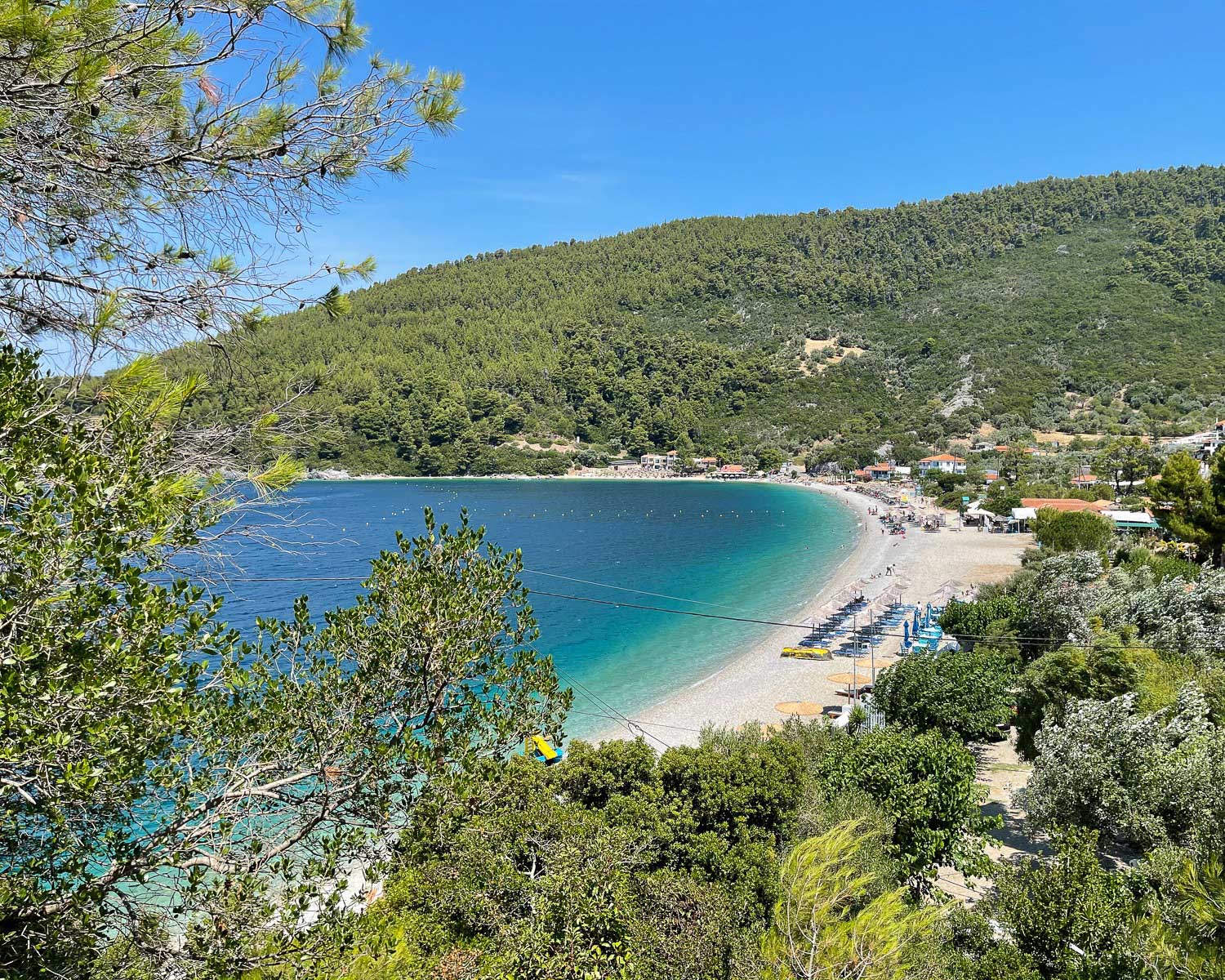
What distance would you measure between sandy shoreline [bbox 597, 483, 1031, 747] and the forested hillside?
4467cm

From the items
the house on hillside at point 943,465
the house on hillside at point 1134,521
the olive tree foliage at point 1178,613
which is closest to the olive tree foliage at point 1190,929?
the olive tree foliage at point 1178,613

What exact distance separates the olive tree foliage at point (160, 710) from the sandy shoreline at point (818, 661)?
12.2 metres

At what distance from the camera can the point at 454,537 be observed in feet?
14.7

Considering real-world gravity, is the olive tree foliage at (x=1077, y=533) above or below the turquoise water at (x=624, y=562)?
above

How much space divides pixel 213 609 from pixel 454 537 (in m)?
1.78

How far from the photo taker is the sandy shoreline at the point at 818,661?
66.7ft

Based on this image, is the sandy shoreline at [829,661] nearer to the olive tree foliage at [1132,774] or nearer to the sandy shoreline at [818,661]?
the sandy shoreline at [818,661]

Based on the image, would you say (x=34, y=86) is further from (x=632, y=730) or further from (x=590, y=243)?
(x=590, y=243)

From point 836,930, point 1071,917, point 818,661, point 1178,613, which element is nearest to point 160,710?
point 836,930

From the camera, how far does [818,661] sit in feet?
84.0

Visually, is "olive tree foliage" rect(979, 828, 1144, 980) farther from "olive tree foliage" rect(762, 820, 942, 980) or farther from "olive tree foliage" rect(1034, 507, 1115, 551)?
"olive tree foliage" rect(1034, 507, 1115, 551)

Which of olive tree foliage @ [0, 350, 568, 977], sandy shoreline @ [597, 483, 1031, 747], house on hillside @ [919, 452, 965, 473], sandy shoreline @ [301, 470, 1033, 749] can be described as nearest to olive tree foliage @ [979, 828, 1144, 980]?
olive tree foliage @ [0, 350, 568, 977]

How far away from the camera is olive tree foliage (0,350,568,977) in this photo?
233 cm

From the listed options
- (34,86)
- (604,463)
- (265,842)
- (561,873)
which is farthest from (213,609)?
(604,463)
